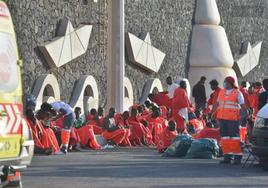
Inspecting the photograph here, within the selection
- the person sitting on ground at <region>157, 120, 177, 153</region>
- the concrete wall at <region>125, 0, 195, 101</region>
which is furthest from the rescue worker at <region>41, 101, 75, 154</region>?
the concrete wall at <region>125, 0, 195, 101</region>

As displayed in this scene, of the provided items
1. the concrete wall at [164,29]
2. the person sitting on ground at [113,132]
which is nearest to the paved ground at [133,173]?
the person sitting on ground at [113,132]

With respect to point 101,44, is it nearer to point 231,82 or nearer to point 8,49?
point 231,82

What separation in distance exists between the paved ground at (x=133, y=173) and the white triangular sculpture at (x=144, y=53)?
10273mm

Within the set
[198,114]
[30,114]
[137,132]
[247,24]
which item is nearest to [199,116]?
[198,114]

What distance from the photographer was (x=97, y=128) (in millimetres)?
22344

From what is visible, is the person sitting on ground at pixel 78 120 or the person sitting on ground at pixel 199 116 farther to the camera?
the person sitting on ground at pixel 199 116

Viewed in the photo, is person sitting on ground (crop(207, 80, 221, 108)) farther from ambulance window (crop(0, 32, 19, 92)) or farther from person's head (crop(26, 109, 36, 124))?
ambulance window (crop(0, 32, 19, 92))

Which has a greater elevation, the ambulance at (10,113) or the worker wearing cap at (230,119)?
the ambulance at (10,113)

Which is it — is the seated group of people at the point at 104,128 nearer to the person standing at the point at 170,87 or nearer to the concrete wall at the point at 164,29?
the person standing at the point at 170,87

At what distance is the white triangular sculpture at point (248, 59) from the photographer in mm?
37531

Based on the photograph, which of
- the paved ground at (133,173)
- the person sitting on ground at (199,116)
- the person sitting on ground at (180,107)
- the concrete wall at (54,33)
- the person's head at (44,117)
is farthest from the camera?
the person sitting on ground at (199,116)

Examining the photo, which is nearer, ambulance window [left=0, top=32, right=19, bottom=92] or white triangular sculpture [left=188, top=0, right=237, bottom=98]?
ambulance window [left=0, top=32, right=19, bottom=92]

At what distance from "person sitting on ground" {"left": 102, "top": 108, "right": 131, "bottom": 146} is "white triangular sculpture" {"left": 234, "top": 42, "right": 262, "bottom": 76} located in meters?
15.7

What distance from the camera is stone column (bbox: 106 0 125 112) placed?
27.2 metres
